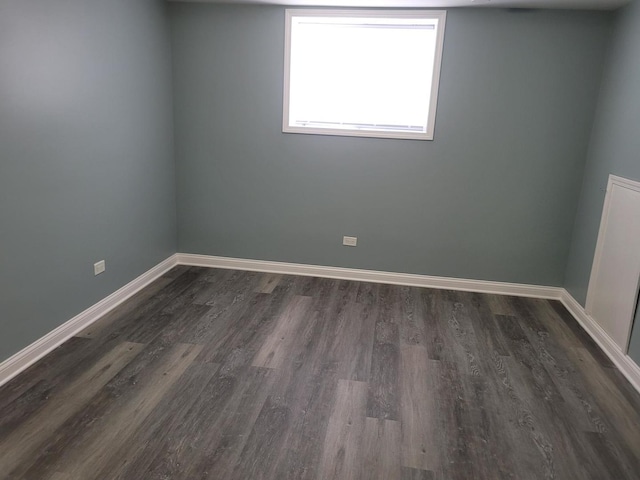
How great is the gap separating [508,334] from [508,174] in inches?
54.3

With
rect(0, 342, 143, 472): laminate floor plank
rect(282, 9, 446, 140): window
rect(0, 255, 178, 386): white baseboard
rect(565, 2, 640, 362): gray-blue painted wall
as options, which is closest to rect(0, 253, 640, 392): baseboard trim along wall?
rect(0, 255, 178, 386): white baseboard

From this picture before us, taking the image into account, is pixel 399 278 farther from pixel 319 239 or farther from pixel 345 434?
pixel 345 434

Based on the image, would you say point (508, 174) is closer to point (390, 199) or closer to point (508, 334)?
point (390, 199)

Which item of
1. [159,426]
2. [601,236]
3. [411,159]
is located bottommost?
[159,426]

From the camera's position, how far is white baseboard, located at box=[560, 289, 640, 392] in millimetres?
Answer: 2840

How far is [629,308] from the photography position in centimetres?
295

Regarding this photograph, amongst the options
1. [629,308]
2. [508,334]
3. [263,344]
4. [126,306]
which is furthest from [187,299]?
[629,308]

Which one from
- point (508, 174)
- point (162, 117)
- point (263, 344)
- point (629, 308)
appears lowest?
point (263, 344)

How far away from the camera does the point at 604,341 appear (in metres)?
3.23

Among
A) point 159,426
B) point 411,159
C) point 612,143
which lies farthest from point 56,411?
point 612,143

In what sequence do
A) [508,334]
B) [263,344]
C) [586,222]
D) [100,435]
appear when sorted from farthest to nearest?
[586,222]
[508,334]
[263,344]
[100,435]

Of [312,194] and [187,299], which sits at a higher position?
[312,194]

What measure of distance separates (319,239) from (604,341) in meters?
2.38

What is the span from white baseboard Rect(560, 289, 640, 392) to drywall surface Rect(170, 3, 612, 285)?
0.34m
